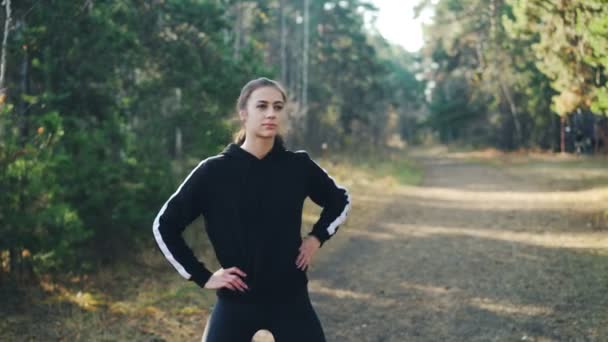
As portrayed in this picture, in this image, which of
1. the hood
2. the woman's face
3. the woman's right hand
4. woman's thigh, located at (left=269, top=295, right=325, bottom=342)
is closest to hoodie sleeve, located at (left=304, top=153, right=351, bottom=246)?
the hood


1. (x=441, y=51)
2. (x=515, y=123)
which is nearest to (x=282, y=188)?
(x=515, y=123)

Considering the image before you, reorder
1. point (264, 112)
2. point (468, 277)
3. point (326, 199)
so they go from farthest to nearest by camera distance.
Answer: point (468, 277)
point (326, 199)
point (264, 112)

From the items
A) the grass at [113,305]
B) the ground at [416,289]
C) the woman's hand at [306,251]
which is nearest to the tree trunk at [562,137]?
the ground at [416,289]

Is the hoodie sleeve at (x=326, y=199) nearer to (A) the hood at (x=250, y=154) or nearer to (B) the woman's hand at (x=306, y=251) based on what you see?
(B) the woman's hand at (x=306, y=251)

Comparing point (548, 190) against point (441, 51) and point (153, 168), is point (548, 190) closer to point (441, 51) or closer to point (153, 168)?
point (153, 168)

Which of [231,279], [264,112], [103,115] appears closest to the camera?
[231,279]

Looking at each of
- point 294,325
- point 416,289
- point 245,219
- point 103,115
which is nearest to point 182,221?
point 245,219

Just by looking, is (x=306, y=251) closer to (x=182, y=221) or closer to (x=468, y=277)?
(x=182, y=221)

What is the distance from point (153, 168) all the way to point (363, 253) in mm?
4257

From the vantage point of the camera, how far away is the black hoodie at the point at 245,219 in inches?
126

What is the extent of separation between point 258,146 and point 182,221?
0.60 metres

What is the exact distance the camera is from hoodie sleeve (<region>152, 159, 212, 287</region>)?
3236 mm

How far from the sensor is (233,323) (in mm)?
3172

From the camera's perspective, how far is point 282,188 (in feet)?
10.7
